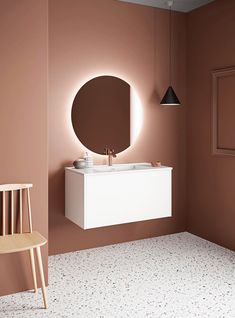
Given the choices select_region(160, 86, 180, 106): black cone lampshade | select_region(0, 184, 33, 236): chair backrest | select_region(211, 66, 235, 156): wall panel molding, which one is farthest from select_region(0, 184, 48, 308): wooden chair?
select_region(211, 66, 235, 156): wall panel molding

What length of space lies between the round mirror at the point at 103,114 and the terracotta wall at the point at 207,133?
0.76 metres

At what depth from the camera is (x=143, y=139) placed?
398cm

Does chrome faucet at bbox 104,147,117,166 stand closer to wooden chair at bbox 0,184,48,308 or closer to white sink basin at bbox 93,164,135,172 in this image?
white sink basin at bbox 93,164,135,172

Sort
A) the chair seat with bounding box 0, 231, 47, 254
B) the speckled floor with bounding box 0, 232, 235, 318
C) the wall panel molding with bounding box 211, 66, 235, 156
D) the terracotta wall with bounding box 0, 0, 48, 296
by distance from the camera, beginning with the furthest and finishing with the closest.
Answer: the wall panel molding with bounding box 211, 66, 235, 156 < the terracotta wall with bounding box 0, 0, 48, 296 < the speckled floor with bounding box 0, 232, 235, 318 < the chair seat with bounding box 0, 231, 47, 254

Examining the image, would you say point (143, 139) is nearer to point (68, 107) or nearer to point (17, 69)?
point (68, 107)

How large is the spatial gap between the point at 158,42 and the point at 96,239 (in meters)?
2.17

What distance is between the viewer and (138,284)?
290 cm

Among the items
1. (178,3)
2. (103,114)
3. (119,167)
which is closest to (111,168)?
(119,167)

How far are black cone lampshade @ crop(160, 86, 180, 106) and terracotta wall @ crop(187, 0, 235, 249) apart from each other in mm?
339

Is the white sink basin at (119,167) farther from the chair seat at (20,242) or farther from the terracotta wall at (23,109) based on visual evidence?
the chair seat at (20,242)

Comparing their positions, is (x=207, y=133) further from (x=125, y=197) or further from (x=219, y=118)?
(x=125, y=197)

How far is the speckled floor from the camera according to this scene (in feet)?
8.16

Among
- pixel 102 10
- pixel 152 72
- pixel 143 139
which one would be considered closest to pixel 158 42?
pixel 152 72

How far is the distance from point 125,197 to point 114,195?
0.38ft
